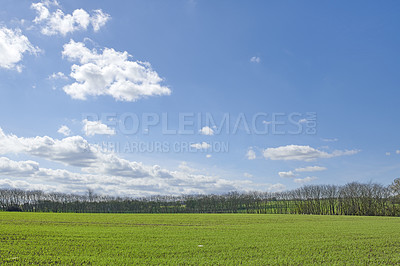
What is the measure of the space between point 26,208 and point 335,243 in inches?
7752

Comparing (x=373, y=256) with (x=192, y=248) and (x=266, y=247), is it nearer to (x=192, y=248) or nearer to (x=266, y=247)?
(x=266, y=247)

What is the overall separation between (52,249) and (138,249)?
6.98m

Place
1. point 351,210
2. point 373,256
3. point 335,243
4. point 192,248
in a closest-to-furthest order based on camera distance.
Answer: point 373,256 < point 192,248 < point 335,243 < point 351,210

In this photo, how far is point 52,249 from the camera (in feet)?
75.7

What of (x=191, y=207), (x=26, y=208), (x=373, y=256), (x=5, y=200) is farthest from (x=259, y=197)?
(x=373, y=256)

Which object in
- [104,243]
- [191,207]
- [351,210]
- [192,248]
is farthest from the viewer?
[191,207]

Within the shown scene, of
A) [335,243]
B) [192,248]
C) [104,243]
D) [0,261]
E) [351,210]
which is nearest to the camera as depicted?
[0,261]

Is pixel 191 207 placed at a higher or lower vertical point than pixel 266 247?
lower

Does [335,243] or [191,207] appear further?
[191,207]

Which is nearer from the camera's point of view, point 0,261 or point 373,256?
point 0,261

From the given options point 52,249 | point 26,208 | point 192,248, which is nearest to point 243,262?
point 192,248

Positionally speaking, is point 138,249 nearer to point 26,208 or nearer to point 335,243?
point 335,243

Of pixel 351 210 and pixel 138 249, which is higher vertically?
pixel 138 249

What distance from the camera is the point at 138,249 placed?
23422 mm
